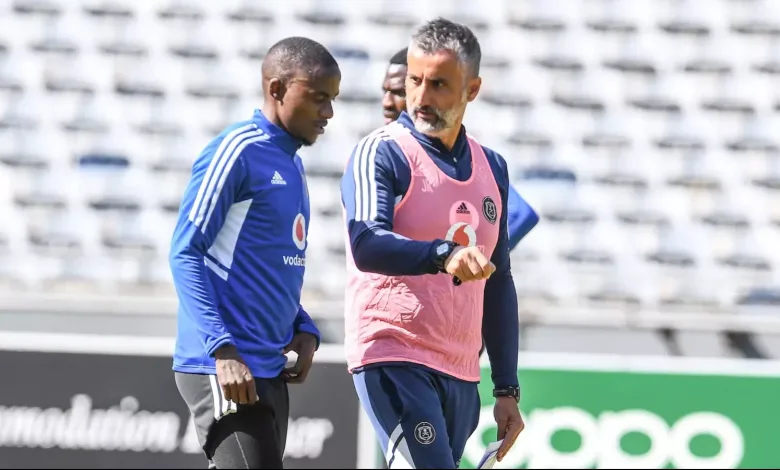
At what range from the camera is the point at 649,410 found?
651 cm

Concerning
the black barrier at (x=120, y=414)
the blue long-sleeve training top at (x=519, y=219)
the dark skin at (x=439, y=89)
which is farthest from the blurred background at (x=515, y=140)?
the dark skin at (x=439, y=89)

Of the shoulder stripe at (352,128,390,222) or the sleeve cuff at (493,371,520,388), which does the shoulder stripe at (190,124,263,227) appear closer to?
the shoulder stripe at (352,128,390,222)

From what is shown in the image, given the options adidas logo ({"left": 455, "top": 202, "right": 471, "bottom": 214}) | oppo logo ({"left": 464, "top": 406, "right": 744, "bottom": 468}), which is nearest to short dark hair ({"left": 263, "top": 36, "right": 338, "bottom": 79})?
adidas logo ({"left": 455, "top": 202, "right": 471, "bottom": 214})

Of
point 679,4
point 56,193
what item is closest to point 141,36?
point 56,193

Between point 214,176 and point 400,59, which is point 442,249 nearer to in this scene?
point 214,176

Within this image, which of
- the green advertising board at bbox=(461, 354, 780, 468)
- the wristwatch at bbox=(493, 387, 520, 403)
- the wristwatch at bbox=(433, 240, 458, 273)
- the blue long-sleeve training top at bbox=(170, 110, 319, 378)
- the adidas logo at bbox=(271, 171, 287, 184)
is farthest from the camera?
the green advertising board at bbox=(461, 354, 780, 468)

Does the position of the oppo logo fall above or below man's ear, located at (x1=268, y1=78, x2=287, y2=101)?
below

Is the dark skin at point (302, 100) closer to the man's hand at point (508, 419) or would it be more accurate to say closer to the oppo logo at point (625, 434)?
the man's hand at point (508, 419)

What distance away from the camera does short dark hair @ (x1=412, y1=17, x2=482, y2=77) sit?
136 inches

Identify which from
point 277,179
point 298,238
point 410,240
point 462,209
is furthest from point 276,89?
point 410,240

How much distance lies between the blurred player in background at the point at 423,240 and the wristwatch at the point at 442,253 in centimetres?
23

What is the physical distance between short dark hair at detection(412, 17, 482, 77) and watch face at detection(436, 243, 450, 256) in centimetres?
63

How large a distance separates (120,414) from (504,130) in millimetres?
3199

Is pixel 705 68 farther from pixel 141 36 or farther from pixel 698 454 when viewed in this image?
pixel 141 36
